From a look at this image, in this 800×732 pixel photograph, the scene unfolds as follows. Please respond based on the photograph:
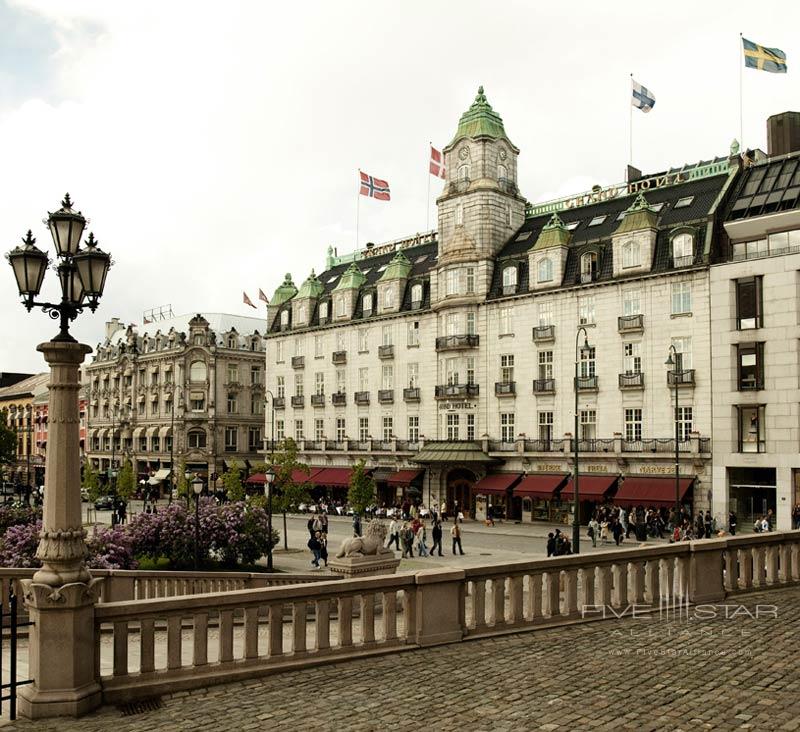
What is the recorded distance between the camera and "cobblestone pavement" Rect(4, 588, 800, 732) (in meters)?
8.61

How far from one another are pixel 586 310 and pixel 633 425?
7589 millimetres

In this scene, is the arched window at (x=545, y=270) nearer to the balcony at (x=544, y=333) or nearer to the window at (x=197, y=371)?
the balcony at (x=544, y=333)

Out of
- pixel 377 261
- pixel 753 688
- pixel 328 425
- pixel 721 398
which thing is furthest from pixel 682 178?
pixel 753 688

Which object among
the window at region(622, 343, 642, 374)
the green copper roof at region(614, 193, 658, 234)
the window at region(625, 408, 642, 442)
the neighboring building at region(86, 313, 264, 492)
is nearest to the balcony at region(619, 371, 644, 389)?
the window at region(622, 343, 642, 374)

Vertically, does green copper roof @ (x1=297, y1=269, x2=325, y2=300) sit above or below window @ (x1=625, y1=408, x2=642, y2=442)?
above

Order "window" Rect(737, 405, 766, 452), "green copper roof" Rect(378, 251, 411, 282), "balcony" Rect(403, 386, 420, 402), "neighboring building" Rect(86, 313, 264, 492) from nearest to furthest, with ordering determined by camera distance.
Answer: "window" Rect(737, 405, 766, 452) → "balcony" Rect(403, 386, 420, 402) → "green copper roof" Rect(378, 251, 411, 282) → "neighboring building" Rect(86, 313, 264, 492)

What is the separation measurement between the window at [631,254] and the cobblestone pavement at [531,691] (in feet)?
128

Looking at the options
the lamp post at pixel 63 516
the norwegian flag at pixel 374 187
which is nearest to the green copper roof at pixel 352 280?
the norwegian flag at pixel 374 187

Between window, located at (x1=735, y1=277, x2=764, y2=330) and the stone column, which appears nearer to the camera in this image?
the stone column

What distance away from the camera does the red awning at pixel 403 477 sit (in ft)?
192

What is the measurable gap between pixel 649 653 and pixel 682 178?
48232 mm

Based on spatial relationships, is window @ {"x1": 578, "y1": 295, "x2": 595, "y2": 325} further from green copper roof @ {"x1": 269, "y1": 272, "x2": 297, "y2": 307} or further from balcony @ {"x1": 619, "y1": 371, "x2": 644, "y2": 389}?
green copper roof @ {"x1": 269, "y1": 272, "x2": 297, "y2": 307}

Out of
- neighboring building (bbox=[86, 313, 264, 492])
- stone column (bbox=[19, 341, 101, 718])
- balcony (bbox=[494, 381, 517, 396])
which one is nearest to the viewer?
stone column (bbox=[19, 341, 101, 718])

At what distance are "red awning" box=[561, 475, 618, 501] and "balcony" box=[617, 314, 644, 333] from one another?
8.53 m
